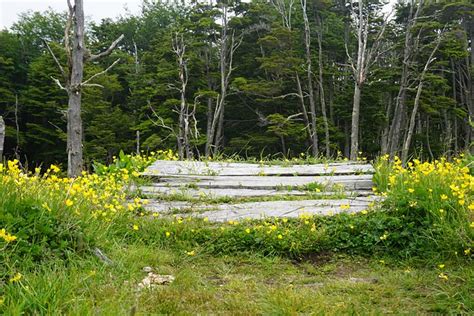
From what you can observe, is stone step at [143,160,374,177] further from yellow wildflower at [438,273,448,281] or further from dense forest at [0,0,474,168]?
dense forest at [0,0,474,168]

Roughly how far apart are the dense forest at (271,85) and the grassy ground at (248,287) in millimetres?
13532

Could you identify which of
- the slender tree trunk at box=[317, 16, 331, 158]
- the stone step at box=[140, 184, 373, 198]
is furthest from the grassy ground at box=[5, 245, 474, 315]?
the slender tree trunk at box=[317, 16, 331, 158]

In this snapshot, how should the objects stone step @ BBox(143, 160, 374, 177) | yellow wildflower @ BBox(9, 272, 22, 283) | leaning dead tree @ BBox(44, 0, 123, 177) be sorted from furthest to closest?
leaning dead tree @ BBox(44, 0, 123, 177), stone step @ BBox(143, 160, 374, 177), yellow wildflower @ BBox(9, 272, 22, 283)

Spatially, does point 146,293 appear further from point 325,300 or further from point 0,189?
point 0,189

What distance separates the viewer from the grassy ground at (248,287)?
2.11 m

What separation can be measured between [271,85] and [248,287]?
1655 centimetres

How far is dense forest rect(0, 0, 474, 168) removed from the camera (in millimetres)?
17797

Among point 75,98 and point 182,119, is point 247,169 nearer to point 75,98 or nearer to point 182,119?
point 75,98

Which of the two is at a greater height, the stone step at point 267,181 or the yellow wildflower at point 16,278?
the stone step at point 267,181

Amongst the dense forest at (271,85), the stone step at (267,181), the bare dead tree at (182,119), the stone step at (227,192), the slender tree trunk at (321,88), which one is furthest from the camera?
the slender tree trunk at (321,88)

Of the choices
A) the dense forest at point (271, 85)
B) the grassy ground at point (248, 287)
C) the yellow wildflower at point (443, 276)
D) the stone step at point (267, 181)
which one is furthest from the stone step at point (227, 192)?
the dense forest at point (271, 85)

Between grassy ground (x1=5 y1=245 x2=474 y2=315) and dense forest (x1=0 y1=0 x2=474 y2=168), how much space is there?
1353 cm

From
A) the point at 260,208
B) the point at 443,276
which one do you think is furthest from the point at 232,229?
the point at 443,276

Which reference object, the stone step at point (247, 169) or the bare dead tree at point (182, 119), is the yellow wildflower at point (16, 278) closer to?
the stone step at point (247, 169)
